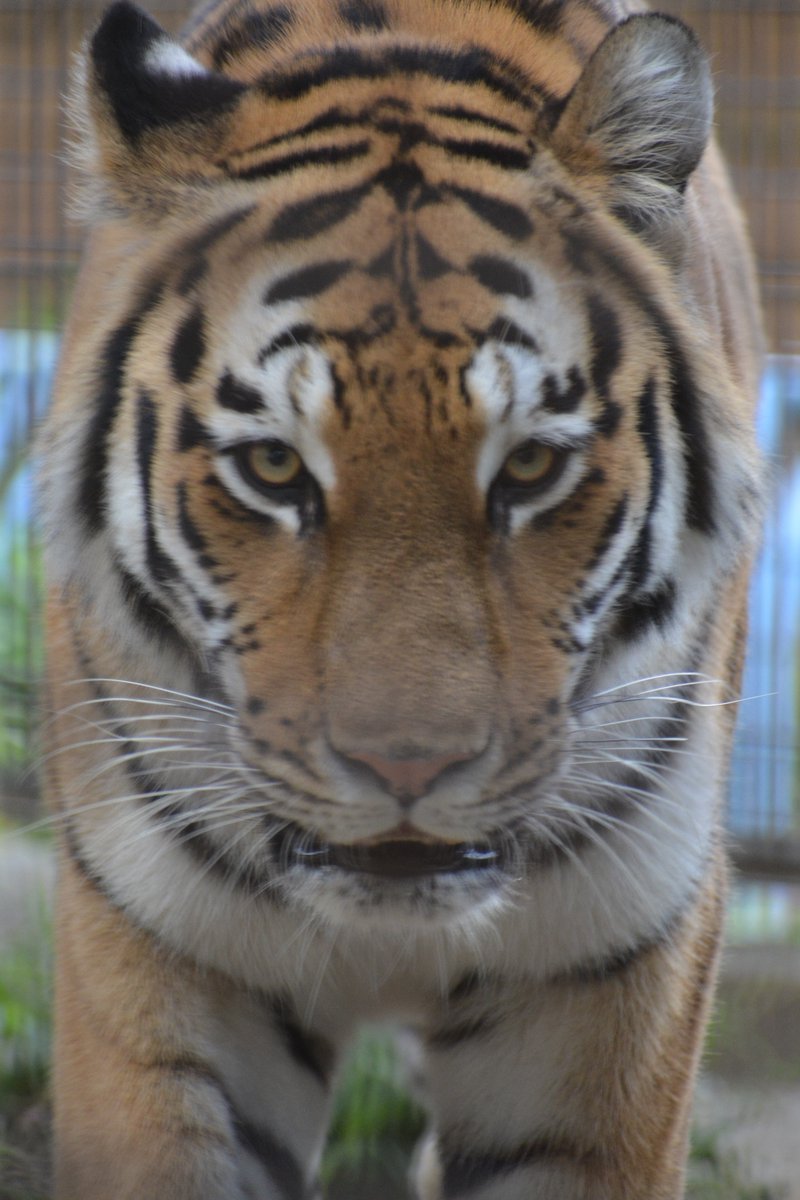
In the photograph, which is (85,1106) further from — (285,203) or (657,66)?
(657,66)

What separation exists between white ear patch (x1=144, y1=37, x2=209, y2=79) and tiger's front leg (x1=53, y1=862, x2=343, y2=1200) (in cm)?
80

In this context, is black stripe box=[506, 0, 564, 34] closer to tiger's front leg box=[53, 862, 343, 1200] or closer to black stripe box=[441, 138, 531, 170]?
black stripe box=[441, 138, 531, 170]

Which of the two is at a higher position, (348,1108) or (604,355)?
(604,355)

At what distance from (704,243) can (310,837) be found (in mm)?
774

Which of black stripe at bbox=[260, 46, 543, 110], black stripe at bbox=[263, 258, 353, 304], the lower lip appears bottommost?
the lower lip

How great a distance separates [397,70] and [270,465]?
467 mm

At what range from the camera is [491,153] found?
59.4 inches

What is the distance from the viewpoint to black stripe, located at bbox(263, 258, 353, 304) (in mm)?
1395

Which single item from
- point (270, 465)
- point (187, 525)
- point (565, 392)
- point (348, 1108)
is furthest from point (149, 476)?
point (348, 1108)

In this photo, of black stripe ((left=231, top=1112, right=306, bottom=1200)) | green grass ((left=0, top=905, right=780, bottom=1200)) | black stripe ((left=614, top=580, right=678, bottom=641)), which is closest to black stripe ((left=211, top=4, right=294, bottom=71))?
black stripe ((left=614, top=580, right=678, bottom=641))

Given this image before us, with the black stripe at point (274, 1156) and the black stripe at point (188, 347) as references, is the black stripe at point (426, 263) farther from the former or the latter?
the black stripe at point (274, 1156)

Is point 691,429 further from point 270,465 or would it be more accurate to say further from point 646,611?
point 270,465

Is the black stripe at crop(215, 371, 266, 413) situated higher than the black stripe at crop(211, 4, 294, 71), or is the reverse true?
the black stripe at crop(211, 4, 294, 71)

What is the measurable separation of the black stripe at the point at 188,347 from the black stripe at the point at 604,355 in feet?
1.16
